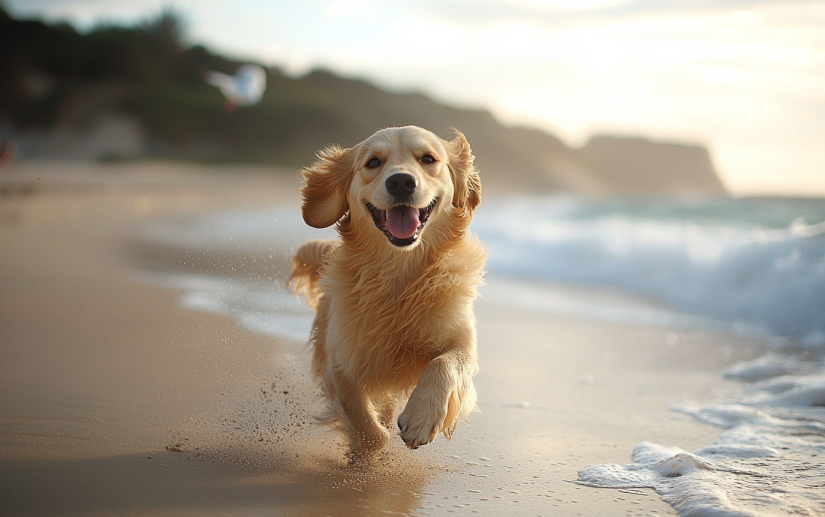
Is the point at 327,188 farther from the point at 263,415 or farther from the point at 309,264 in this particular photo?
the point at 263,415

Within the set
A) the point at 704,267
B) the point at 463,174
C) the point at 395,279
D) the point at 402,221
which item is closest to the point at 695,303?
the point at 704,267

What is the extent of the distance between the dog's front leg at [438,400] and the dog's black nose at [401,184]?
2.46ft

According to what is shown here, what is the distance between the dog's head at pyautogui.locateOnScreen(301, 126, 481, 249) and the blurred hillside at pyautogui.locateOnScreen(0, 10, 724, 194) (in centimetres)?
4309

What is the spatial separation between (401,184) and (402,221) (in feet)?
0.60

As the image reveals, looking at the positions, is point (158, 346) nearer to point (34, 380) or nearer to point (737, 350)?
point (34, 380)

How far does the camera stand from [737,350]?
575 centimetres

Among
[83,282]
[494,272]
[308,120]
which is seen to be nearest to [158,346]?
[83,282]

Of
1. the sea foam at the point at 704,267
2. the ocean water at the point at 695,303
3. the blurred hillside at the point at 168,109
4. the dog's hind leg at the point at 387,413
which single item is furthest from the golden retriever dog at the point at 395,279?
the blurred hillside at the point at 168,109

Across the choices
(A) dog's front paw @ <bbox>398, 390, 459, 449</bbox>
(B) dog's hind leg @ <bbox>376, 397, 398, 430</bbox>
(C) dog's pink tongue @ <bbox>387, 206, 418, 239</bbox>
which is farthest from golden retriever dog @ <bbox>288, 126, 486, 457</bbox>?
(A) dog's front paw @ <bbox>398, 390, 459, 449</bbox>

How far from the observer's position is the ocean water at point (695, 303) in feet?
10.2

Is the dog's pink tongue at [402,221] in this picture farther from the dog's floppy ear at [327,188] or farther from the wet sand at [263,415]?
the wet sand at [263,415]

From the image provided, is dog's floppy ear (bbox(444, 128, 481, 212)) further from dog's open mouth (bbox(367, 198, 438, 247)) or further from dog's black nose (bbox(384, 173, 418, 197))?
dog's black nose (bbox(384, 173, 418, 197))

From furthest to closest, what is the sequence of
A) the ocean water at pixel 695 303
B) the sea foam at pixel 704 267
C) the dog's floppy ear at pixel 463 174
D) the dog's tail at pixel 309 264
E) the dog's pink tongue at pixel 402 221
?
the sea foam at pixel 704 267 → the dog's tail at pixel 309 264 → the dog's floppy ear at pixel 463 174 → the dog's pink tongue at pixel 402 221 → the ocean water at pixel 695 303

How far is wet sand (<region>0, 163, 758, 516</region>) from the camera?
9.18 ft
